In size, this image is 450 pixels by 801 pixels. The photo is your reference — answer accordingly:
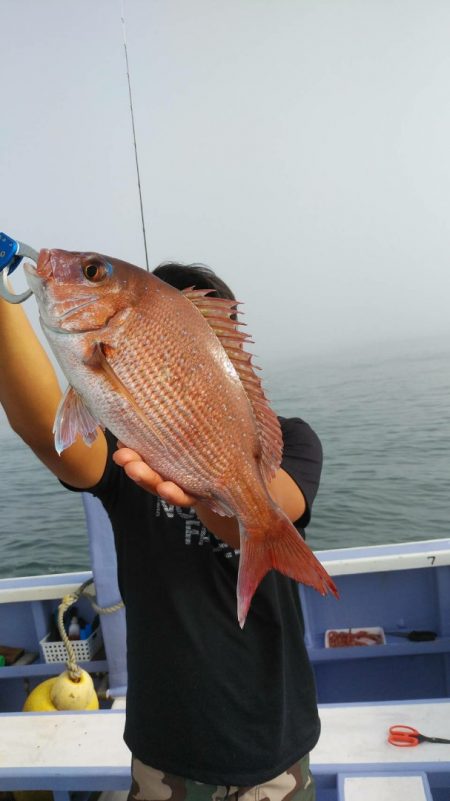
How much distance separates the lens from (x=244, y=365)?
1.33m

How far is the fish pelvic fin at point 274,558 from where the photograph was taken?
49.2 inches

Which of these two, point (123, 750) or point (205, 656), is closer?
point (205, 656)

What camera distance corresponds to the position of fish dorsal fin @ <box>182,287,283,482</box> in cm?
132

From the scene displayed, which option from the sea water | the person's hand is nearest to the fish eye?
the person's hand

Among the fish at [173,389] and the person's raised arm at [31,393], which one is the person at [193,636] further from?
the fish at [173,389]

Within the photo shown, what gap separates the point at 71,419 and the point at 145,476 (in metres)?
0.20

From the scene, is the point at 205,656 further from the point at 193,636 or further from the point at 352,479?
the point at 352,479

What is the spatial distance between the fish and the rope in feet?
6.97

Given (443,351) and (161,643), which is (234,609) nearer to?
(161,643)

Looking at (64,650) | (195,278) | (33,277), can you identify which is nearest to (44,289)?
(33,277)

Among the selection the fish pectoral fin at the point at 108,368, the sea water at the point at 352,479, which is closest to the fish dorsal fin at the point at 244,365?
the fish pectoral fin at the point at 108,368

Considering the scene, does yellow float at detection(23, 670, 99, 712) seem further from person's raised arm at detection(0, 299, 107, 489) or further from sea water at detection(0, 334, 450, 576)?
sea water at detection(0, 334, 450, 576)

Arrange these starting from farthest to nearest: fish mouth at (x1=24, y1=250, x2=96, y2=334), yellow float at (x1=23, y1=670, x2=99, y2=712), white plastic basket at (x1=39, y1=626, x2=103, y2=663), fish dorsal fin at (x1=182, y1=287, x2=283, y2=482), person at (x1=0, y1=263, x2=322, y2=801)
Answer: white plastic basket at (x1=39, y1=626, x2=103, y2=663) < yellow float at (x1=23, y1=670, x2=99, y2=712) < person at (x1=0, y1=263, x2=322, y2=801) < fish dorsal fin at (x1=182, y1=287, x2=283, y2=482) < fish mouth at (x1=24, y1=250, x2=96, y2=334)

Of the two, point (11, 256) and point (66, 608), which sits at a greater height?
point (11, 256)
